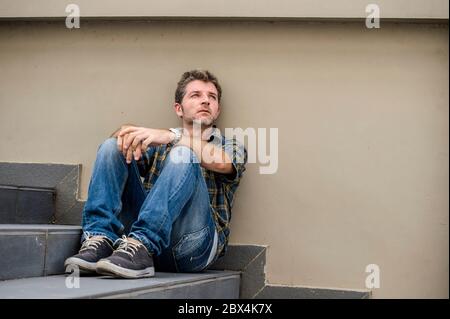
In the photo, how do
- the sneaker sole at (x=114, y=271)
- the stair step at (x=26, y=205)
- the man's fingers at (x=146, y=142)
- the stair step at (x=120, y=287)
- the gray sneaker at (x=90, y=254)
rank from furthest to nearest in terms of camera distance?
the stair step at (x=26, y=205)
the man's fingers at (x=146, y=142)
the gray sneaker at (x=90, y=254)
the sneaker sole at (x=114, y=271)
the stair step at (x=120, y=287)

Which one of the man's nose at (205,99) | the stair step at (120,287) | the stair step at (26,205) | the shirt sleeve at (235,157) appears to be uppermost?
the man's nose at (205,99)

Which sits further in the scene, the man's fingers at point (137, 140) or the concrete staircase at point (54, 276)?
the man's fingers at point (137, 140)

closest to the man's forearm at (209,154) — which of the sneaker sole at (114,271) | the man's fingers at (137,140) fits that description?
the man's fingers at (137,140)

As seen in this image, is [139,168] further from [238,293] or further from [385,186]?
[385,186]

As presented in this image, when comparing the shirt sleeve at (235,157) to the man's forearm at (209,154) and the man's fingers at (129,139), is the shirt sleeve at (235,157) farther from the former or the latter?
the man's fingers at (129,139)

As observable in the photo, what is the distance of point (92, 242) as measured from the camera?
1965mm

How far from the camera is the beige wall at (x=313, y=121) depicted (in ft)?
7.75

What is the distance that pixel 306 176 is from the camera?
247 cm

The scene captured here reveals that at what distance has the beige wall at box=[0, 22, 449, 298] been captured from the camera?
236 cm

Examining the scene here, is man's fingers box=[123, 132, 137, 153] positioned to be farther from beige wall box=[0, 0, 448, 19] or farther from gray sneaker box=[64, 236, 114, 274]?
beige wall box=[0, 0, 448, 19]

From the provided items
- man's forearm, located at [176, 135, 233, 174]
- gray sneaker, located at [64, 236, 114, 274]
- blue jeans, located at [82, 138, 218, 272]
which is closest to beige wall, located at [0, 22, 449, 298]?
man's forearm, located at [176, 135, 233, 174]

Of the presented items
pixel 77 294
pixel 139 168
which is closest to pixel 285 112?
pixel 139 168
